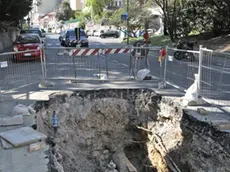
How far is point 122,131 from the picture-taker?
30.7 feet

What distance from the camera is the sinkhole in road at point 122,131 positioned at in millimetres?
7473

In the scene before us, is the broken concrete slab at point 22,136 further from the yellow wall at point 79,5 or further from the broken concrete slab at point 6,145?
the yellow wall at point 79,5

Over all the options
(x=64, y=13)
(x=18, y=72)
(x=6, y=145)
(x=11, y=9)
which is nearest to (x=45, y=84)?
(x=18, y=72)

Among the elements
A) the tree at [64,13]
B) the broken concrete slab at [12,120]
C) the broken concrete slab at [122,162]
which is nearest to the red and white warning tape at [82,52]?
the broken concrete slab at [122,162]

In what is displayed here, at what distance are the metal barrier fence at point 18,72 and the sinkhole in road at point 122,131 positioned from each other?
8.15ft

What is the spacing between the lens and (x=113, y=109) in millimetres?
9250

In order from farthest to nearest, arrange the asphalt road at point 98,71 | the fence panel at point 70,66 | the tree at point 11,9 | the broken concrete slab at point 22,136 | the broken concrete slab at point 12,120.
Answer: the tree at point 11,9 < the fence panel at point 70,66 < the asphalt road at point 98,71 < the broken concrete slab at point 12,120 < the broken concrete slab at point 22,136

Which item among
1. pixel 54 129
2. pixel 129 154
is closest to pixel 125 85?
pixel 129 154

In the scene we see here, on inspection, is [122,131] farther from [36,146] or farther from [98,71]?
[36,146]

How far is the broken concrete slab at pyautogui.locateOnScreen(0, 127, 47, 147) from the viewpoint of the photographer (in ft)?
19.0

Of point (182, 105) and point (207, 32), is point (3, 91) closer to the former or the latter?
point (182, 105)

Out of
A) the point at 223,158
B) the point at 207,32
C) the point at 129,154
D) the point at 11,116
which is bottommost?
the point at 129,154

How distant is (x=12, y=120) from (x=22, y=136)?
933 millimetres

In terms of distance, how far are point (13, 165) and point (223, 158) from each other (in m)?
3.91
